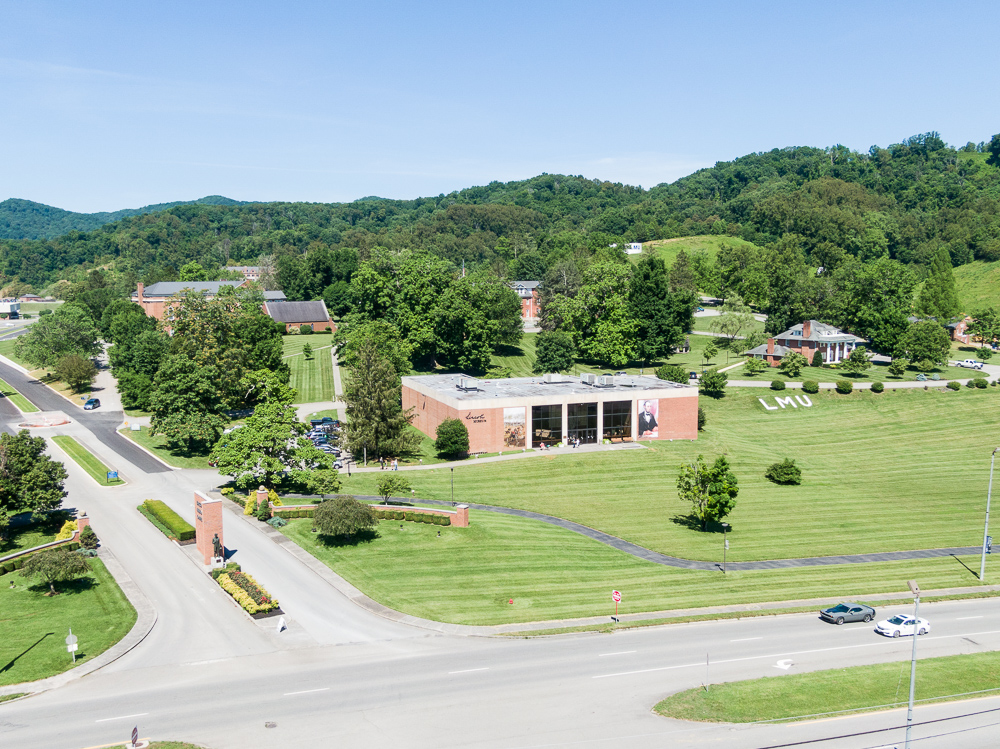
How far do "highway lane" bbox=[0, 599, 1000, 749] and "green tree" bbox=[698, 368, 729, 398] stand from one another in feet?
202

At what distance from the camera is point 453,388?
88.8m

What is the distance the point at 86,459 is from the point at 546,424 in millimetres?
45853

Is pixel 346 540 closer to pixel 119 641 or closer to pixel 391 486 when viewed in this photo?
pixel 391 486

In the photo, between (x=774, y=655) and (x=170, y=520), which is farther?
(x=170, y=520)

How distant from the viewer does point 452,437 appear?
7731 cm

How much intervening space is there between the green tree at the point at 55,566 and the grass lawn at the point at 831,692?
3315 cm

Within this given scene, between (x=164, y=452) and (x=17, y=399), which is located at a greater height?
(x=17, y=399)

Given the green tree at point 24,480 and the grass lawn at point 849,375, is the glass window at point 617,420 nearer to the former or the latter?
the grass lawn at point 849,375

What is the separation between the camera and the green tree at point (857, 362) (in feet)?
375

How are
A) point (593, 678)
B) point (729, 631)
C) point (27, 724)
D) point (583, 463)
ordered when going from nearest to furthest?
1. point (27, 724)
2. point (593, 678)
3. point (729, 631)
4. point (583, 463)

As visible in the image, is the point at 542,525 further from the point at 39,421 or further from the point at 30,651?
the point at 39,421

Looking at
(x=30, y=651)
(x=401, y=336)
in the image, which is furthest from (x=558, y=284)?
(x=30, y=651)

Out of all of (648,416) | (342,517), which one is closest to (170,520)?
(342,517)

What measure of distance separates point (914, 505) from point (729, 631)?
39042 millimetres
